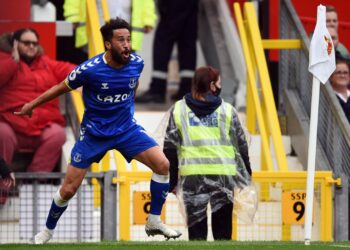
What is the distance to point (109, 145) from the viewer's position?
1390cm

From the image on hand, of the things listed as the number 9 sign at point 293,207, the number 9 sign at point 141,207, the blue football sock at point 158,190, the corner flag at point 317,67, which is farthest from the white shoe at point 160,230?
the number 9 sign at point 293,207

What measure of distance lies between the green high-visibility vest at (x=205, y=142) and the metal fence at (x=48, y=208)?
1414 millimetres

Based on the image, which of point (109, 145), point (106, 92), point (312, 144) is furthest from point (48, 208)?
point (312, 144)

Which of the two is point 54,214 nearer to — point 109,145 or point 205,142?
point 109,145

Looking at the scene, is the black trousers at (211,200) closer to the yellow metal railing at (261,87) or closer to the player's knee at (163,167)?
the player's knee at (163,167)

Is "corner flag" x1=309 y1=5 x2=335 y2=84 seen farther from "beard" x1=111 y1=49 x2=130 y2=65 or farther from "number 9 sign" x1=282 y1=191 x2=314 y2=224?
"number 9 sign" x1=282 y1=191 x2=314 y2=224

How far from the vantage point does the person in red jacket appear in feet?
56.4

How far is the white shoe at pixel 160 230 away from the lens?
13.8 metres

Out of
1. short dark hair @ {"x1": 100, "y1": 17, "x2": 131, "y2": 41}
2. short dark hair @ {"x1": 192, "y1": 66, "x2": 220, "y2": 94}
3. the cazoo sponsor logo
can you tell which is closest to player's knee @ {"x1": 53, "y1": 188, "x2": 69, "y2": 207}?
the cazoo sponsor logo

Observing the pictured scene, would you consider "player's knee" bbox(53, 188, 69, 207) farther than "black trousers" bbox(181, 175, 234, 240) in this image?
No

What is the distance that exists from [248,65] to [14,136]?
2566 millimetres

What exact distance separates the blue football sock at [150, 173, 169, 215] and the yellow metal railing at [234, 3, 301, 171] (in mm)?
3119

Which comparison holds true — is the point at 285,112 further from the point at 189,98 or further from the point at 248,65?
the point at 189,98

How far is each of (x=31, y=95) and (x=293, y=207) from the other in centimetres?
303
